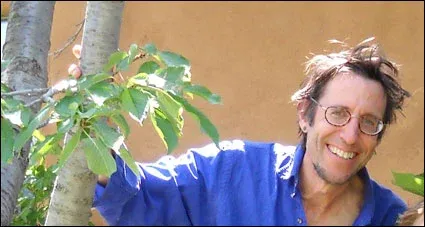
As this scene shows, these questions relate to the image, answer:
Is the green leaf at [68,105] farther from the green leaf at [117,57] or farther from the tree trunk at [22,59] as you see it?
the tree trunk at [22,59]

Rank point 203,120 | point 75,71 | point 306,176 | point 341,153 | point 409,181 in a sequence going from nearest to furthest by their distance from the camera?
point 409,181 → point 203,120 → point 75,71 → point 341,153 → point 306,176

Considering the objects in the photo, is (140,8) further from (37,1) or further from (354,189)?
(354,189)

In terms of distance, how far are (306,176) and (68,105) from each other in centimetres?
64

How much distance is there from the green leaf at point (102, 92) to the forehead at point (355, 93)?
492 mm

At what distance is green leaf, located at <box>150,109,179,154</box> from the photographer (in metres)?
1.35

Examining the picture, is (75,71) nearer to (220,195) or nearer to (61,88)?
(61,88)

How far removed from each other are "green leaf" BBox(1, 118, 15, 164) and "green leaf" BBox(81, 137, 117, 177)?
11 cm

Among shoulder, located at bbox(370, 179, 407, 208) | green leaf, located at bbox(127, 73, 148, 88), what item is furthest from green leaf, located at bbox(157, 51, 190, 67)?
shoulder, located at bbox(370, 179, 407, 208)

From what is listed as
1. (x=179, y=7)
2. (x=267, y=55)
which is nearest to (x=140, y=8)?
(x=179, y=7)

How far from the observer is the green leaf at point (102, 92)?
4.43ft

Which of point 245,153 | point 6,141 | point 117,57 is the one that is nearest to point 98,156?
point 6,141

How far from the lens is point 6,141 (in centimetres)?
136

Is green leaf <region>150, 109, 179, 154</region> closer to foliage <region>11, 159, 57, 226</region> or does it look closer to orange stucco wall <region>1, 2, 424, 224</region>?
foliage <region>11, 159, 57, 226</region>

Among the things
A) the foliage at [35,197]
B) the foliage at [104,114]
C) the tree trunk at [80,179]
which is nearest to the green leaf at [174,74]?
the foliage at [104,114]
